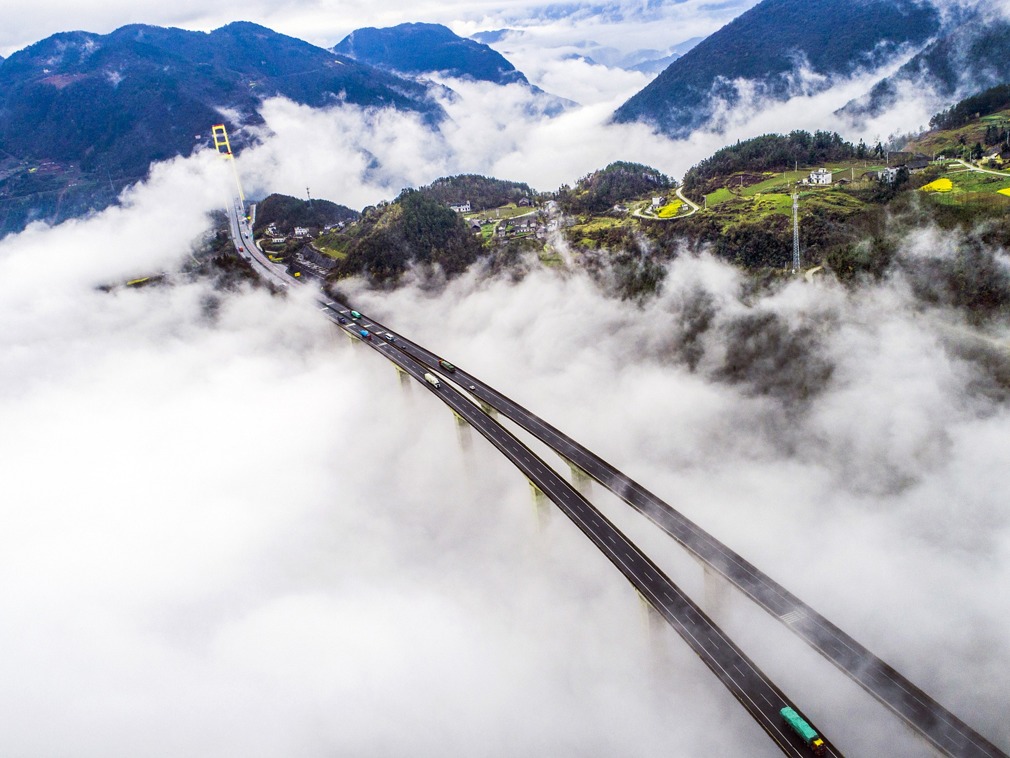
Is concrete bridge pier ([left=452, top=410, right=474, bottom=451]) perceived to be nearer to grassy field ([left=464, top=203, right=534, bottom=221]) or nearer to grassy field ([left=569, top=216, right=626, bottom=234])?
grassy field ([left=569, top=216, right=626, bottom=234])

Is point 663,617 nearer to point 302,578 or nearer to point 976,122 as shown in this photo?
point 302,578

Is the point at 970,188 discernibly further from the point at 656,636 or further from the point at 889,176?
the point at 656,636

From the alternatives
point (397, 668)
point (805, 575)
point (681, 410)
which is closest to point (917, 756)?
point (805, 575)

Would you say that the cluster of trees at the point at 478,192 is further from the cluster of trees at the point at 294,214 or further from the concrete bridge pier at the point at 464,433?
the concrete bridge pier at the point at 464,433

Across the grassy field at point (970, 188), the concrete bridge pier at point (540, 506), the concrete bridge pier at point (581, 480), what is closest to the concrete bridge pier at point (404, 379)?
the concrete bridge pier at point (540, 506)

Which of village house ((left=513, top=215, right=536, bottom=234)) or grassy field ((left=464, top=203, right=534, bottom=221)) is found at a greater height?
grassy field ((left=464, top=203, right=534, bottom=221))

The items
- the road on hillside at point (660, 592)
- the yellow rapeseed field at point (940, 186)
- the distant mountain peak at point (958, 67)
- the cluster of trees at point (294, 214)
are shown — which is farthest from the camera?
the distant mountain peak at point (958, 67)

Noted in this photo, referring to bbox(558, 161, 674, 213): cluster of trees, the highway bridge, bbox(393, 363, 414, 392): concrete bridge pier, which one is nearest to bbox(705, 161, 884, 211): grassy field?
bbox(558, 161, 674, 213): cluster of trees
